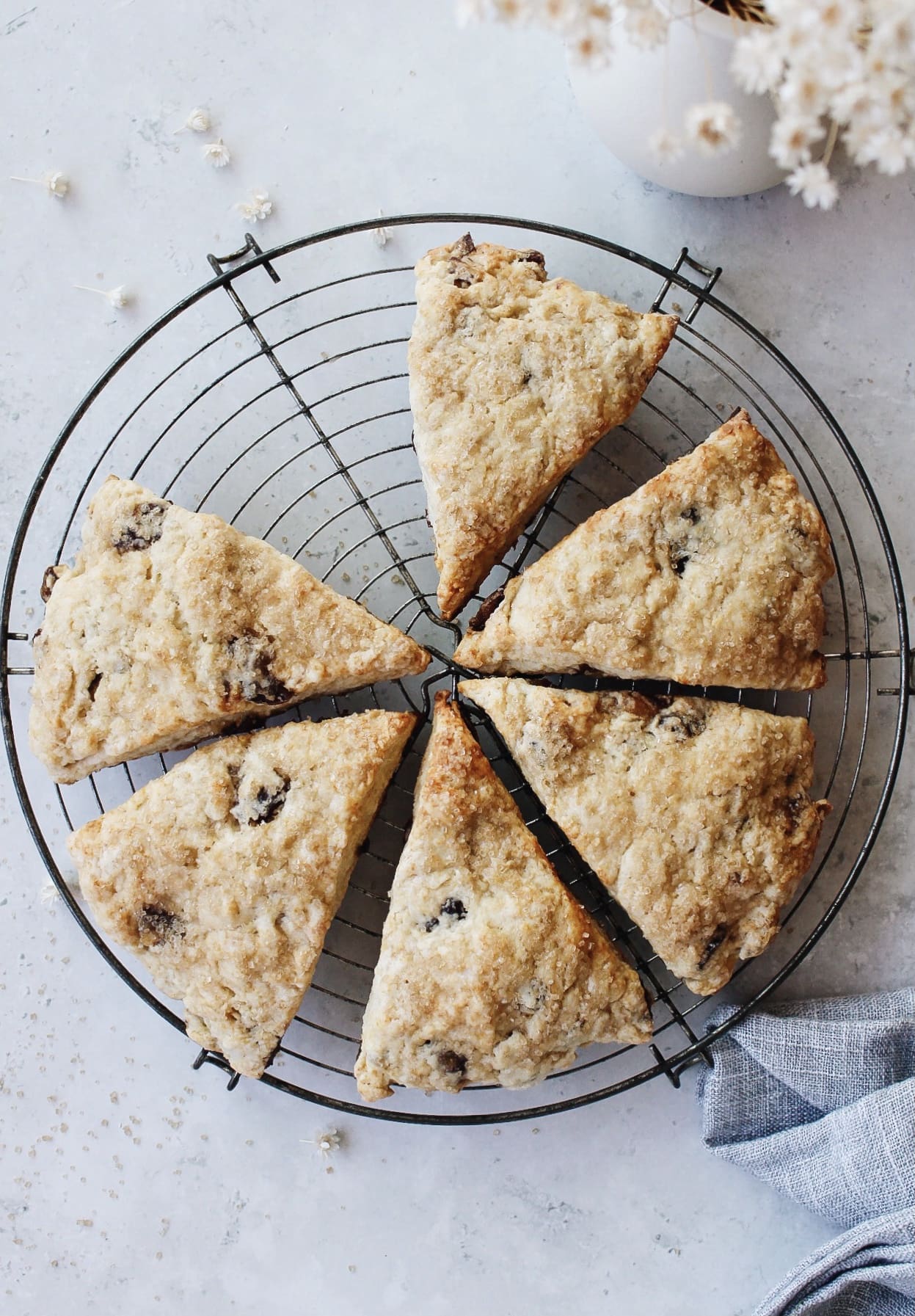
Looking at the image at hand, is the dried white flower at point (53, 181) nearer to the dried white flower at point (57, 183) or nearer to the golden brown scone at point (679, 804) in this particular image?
the dried white flower at point (57, 183)

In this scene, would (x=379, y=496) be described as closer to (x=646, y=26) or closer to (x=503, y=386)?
(x=503, y=386)

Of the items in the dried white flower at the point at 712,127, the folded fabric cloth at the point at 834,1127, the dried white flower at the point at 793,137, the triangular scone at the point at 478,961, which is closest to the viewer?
the dried white flower at the point at 793,137

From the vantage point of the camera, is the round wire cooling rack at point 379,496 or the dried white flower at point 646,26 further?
the round wire cooling rack at point 379,496

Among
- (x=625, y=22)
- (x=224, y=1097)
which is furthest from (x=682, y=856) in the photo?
(x=625, y=22)

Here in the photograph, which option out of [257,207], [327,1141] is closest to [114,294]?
[257,207]

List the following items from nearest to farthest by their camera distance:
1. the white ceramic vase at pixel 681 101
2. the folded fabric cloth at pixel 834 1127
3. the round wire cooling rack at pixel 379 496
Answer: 1. the white ceramic vase at pixel 681 101
2. the folded fabric cloth at pixel 834 1127
3. the round wire cooling rack at pixel 379 496

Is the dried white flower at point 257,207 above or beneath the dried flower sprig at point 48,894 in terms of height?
above

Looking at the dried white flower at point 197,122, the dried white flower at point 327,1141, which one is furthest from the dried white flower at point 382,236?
the dried white flower at point 327,1141

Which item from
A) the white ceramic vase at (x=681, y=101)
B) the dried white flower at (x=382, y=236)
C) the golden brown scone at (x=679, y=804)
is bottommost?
the golden brown scone at (x=679, y=804)
